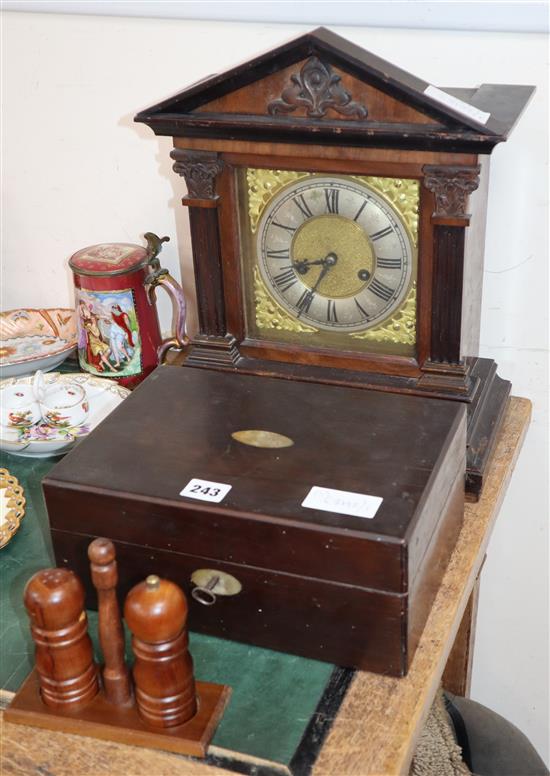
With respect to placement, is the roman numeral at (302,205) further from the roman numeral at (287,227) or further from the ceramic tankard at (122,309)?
the ceramic tankard at (122,309)

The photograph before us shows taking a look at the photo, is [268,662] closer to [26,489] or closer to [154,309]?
[26,489]

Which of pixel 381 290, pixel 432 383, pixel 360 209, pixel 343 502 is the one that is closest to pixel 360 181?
pixel 360 209

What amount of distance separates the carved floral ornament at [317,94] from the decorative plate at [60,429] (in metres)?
0.49

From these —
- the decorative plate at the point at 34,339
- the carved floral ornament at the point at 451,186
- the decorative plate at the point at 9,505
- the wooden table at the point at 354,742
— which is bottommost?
the wooden table at the point at 354,742

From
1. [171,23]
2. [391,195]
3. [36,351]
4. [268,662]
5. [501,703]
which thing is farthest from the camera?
[501,703]

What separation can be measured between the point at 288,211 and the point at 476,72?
12.6 inches

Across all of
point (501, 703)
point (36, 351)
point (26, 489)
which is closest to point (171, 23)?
point (36, 351)

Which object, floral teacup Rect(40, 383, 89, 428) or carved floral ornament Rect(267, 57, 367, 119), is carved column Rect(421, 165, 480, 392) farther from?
floral teacup Rect(40, 383, 89, 428)

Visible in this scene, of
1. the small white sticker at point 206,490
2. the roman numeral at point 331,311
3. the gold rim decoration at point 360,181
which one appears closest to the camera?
the small white sticker at point 206,490

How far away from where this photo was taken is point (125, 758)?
0.92 metres

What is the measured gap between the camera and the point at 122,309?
1.43m

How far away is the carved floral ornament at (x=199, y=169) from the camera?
3.88 ft

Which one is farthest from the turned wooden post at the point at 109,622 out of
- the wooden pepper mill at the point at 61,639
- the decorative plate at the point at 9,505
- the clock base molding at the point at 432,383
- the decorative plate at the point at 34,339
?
the decorative plate at the point at 34,339

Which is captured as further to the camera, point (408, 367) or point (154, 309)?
point (154, 309)
